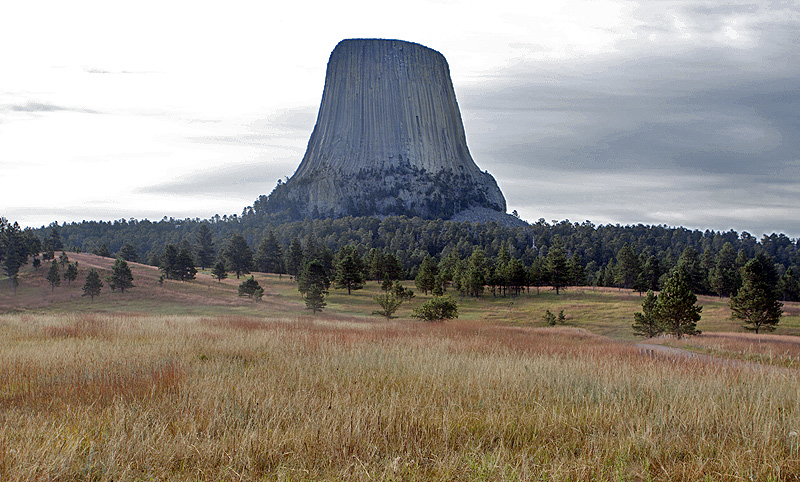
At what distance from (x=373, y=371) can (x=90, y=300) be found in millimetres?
51961

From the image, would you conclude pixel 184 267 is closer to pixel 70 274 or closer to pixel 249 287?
pixel 70 274

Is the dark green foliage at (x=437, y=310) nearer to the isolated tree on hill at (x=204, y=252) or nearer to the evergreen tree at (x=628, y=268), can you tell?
the evergreen tree at (x=628, y=268)

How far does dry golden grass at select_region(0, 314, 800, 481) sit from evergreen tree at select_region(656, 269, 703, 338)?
23806 mm

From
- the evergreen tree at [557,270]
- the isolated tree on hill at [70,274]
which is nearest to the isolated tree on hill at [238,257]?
the isolated tree on hill at [70,274]

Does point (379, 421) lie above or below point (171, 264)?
above

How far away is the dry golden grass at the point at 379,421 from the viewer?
179 inches

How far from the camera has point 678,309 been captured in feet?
104

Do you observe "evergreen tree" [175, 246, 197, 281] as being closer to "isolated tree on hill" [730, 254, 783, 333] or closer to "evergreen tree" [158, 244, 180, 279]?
"evergreen tree" [158, 244, 180, 279]

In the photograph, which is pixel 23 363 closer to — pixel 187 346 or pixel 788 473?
pixel 187 346

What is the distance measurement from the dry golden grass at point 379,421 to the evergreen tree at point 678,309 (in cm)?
2381

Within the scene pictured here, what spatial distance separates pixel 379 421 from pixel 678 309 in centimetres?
3179

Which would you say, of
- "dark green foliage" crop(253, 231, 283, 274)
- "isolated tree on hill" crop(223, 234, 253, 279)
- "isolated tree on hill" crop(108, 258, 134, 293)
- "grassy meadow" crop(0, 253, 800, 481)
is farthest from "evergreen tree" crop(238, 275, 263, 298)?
"grassy meadow" crop(0, 253, 800, 481)

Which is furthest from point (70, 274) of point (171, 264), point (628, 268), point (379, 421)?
point (628, 268)

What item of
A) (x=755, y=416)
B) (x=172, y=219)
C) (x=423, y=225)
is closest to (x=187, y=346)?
(x=755, y=416)
